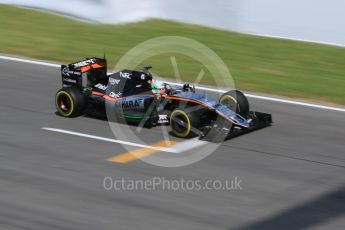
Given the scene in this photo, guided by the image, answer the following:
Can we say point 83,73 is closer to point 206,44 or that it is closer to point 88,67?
point 88,67

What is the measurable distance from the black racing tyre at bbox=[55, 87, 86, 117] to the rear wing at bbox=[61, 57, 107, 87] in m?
0.31

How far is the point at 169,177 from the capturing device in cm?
995

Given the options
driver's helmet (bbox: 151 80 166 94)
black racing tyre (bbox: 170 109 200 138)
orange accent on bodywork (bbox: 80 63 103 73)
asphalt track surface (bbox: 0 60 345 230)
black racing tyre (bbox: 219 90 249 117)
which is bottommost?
asphalt track surface (bbox: 0 60 345 230)

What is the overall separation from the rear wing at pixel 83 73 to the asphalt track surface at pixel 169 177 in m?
0.63

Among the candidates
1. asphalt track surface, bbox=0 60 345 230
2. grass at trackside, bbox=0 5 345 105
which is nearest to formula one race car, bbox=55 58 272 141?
asphalt track surface, bbox=0 60 345 230

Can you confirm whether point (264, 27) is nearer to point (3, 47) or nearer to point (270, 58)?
point (270, 58)

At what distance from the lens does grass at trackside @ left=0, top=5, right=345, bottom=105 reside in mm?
15195

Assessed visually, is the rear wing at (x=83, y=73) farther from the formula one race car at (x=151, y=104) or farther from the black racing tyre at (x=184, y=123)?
the black racing tyre at (x=184, y=123)

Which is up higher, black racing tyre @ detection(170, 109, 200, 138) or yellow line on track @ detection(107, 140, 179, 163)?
black racing tyre @ detection(170, 109, 200, 138)

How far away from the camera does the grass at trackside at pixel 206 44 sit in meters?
15.2

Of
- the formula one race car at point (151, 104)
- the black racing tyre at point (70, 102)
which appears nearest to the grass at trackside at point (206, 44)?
the formula one race car at point (151, 104)

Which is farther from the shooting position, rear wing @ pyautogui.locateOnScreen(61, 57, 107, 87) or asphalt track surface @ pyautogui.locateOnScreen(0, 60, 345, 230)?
rear wing @ pyautogui.locateOnScreen(61, 57, 107, 87)

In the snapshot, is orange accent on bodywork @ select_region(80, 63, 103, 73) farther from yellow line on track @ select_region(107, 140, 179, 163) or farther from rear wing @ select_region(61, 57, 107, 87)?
yellow line on track @ select_region(107, 140, 179, 163)

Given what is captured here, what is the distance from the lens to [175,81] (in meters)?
15.2
